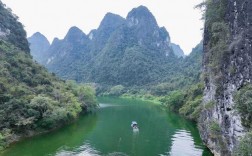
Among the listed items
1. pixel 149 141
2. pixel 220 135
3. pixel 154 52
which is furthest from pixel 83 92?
pixel 154 52

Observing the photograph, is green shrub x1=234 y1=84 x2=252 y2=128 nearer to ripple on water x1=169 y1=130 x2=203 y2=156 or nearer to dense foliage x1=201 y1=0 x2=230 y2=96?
dense foliage x1=201 y1=0 x2=230 y2=96

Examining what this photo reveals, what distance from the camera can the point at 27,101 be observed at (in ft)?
149

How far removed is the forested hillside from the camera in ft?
133

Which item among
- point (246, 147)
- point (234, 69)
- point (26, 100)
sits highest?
point (234, 69)

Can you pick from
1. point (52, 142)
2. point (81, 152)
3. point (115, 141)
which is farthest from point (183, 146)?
point (52, 142)

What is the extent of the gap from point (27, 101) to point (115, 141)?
14.1 m

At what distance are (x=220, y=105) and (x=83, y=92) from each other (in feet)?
161

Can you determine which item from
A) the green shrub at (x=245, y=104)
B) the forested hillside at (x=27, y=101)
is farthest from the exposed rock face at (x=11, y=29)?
the green shrub at (x=245, y=104)

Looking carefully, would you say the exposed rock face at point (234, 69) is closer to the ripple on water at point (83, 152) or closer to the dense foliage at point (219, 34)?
the dense foliage at point (219, 34)

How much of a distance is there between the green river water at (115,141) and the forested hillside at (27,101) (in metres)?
1.76

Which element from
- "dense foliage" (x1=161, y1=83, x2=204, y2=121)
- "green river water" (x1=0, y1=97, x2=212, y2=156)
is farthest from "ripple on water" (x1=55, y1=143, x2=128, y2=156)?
"dense foliage" (x1=161, y1=83, x2=204, y2=121)

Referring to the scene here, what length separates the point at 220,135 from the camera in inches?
1075

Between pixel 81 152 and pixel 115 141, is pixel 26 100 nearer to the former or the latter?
pixel 81 152

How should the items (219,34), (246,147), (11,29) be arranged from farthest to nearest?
(11,29)
(219,34)
(246,147)
